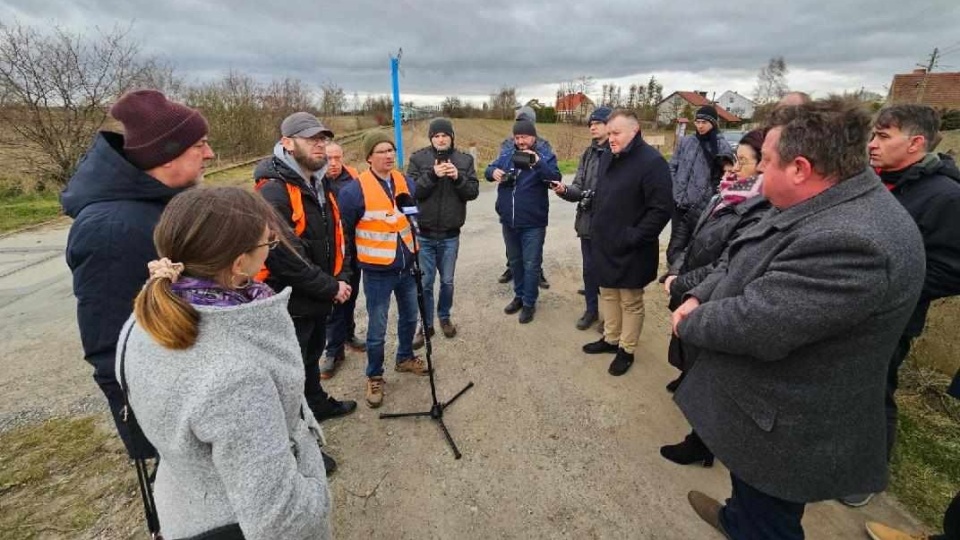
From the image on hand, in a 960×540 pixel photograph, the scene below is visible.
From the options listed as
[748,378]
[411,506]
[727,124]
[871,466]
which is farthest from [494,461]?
[727,124]

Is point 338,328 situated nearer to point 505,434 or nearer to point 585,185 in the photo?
point 505,434

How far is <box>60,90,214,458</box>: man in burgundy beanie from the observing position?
1.61m

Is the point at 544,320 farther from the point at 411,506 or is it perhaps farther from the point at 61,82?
the point at 61,82

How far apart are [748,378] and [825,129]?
951mm

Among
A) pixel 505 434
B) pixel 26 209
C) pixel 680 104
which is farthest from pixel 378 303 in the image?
pixel 680 104

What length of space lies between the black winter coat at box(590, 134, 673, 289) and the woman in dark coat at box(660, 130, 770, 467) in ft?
1.70

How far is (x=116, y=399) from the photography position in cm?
180

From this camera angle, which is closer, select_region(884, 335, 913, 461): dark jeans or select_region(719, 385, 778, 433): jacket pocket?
select_region(719, 385, 778, 433): jacket pocket

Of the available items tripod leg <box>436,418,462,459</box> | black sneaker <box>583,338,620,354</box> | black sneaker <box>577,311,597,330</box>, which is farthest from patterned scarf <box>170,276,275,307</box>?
black sneaker <box>577,311,597,330</box>

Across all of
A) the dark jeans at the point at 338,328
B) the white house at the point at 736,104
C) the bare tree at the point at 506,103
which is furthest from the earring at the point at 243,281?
the white house at the point at 736,104

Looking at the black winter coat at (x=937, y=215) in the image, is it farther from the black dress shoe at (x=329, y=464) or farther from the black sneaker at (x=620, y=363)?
the black dress shoe at (x=329, y=464)

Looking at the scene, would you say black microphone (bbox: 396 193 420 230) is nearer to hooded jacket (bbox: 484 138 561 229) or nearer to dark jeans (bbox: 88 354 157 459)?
hooded jacket (bbox: 484 138 561 229)

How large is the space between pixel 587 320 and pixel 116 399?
3.85 meters

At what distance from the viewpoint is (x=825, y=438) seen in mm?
1660
